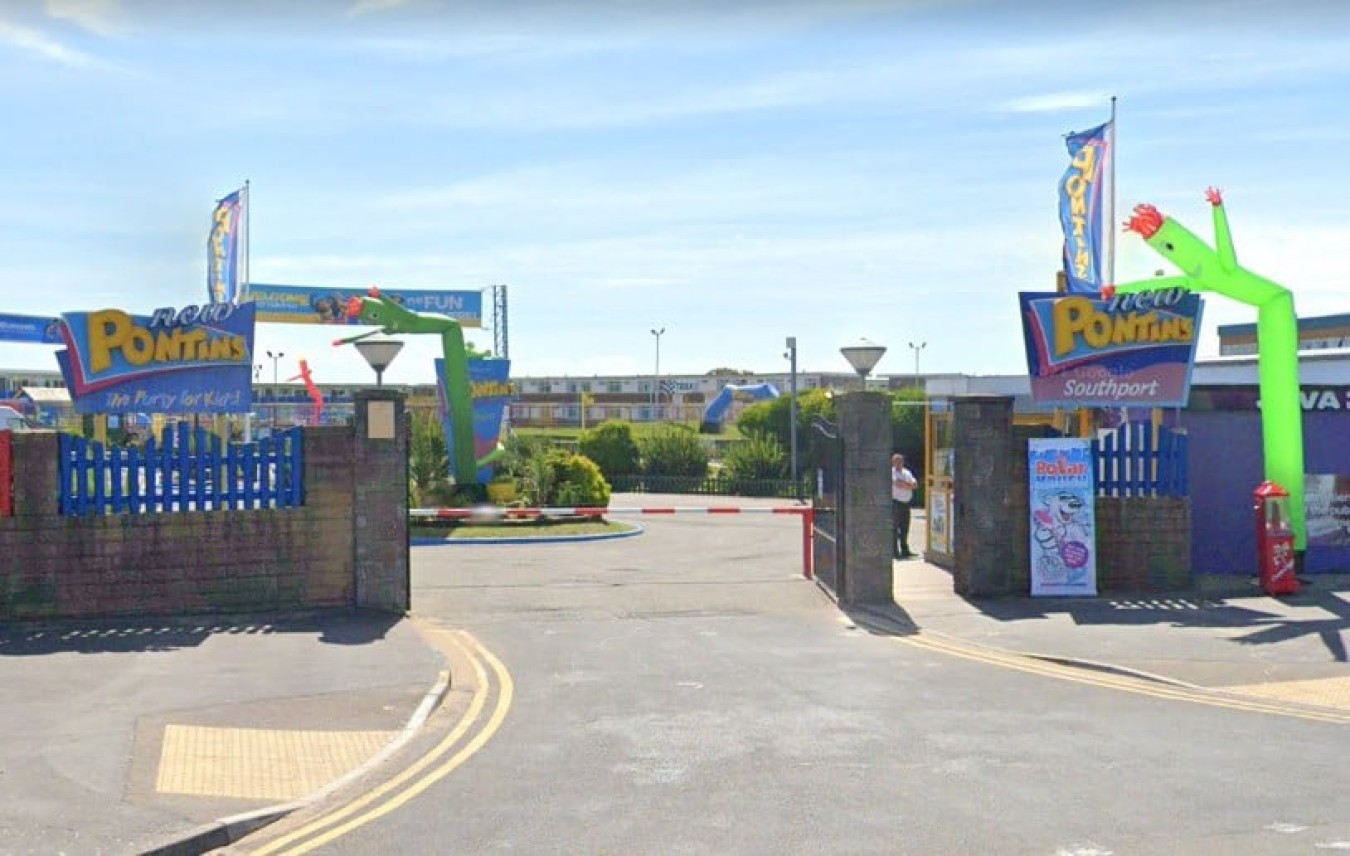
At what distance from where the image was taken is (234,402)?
18.2 m

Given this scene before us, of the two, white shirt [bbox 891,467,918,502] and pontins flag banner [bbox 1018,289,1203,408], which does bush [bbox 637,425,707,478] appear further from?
pontins flag banner [bbox 1018,289,1203,408]

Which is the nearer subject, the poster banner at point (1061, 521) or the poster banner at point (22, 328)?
the poster banner at point (1061, 521)

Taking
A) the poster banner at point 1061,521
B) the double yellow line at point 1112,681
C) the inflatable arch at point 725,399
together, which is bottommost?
the double yellow line at point 1112,681

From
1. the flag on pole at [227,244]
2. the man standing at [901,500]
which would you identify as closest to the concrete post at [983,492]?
the man standing at [901,500]

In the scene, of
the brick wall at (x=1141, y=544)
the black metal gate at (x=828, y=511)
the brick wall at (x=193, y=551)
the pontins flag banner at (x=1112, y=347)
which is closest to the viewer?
the brick wall at (x=193, y=551)

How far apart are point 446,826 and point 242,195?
91.8 feet

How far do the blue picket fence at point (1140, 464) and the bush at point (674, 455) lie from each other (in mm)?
31896

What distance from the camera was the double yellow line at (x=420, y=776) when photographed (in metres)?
8.05

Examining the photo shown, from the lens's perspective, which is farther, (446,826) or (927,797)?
(927,797)

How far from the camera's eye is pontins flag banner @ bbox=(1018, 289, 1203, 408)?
18.6m

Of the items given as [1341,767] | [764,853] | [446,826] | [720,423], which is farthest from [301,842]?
[720,423]

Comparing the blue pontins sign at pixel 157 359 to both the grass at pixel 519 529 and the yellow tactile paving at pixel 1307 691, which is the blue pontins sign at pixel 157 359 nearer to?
the grass at pixel 519 529

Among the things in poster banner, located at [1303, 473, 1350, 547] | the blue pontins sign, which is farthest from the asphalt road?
poster banner, located at [1303, 473, 1350, 547]

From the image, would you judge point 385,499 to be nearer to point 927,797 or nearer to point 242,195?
point 927,797
